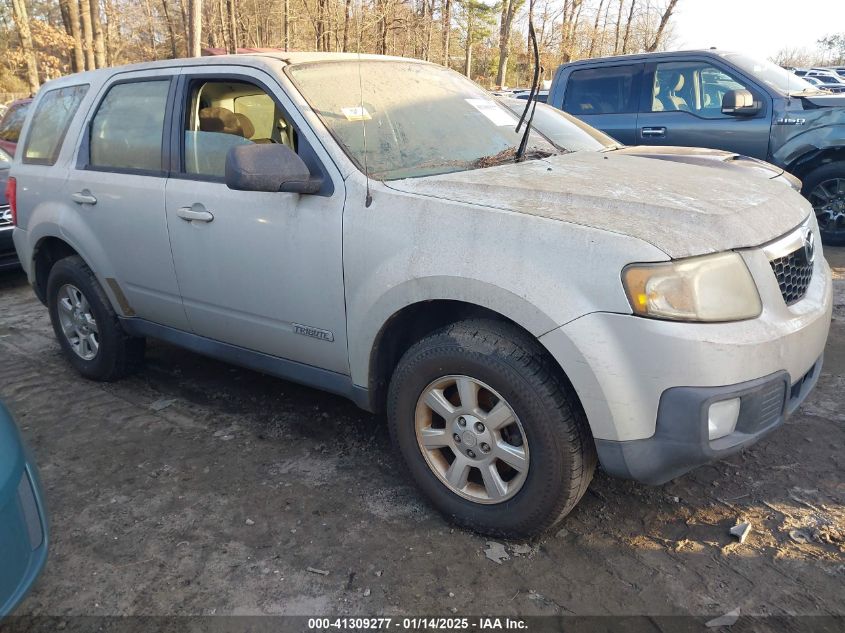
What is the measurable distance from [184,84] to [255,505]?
2.15 meters

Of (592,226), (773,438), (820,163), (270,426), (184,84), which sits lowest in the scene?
(270,426)

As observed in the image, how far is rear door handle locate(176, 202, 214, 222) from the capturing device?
3.30 m

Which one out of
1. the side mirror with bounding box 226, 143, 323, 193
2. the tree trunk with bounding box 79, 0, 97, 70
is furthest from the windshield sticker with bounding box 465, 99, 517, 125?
the tree trunk with bounding box 79, 0, 97, 70

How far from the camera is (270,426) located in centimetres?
372

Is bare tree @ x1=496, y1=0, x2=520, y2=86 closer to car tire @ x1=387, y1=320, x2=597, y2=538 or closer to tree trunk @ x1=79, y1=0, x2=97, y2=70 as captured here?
tree trunk @ x1=79, y1=0, x2=97, y2=70

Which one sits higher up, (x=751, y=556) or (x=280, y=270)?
(x=280, y=270)

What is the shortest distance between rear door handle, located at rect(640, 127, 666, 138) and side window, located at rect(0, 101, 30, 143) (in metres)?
8.10

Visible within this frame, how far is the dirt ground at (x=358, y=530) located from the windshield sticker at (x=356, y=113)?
5.20 feet

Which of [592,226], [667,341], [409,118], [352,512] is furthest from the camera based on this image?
[409,118]

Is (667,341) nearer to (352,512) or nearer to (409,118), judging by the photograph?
(352,512)

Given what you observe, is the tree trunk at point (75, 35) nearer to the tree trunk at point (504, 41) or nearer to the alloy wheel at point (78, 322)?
the tree trunk at point (504, 41)

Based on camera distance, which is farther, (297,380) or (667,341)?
(297,380)

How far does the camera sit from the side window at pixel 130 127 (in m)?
3.66

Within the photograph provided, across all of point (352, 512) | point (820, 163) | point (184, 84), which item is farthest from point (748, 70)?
point (352, 512)
